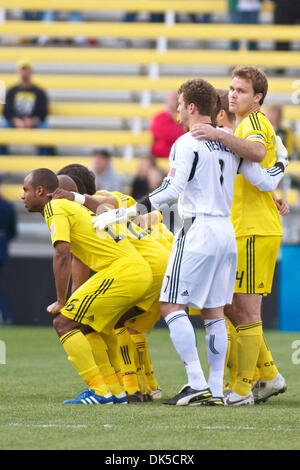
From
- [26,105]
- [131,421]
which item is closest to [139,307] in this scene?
[131,421]

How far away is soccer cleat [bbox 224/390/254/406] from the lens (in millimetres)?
5227

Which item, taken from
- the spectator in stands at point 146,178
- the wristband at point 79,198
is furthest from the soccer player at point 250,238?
the spectator in stands at point 146,178

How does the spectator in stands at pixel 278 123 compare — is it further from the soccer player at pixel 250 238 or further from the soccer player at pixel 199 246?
the soccer player at pixel 199 246

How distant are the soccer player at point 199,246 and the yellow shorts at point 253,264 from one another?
26 cm

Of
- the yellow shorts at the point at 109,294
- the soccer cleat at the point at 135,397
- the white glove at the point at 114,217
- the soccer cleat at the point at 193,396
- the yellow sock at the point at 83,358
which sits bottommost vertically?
the soccer cleat at the point at 135,397

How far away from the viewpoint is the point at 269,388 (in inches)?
219

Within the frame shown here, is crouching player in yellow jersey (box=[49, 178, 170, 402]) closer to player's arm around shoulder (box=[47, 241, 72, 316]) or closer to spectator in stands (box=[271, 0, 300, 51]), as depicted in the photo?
player's arm around shoulder (box=[47, 241, 72, 316])

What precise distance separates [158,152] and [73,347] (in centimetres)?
673

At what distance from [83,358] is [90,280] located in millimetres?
473

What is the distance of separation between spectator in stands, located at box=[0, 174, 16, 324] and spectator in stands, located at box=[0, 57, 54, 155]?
1660 mm

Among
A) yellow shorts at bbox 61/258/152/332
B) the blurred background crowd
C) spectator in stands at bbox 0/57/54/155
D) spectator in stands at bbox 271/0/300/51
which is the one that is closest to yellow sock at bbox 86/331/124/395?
yellow shorts at bbox 61/258/152/332

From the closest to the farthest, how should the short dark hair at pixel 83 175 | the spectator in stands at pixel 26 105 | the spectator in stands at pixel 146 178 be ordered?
the short dark hair at pixel 83 175 → the spectator in stands at pixel 146 178 → the spectator in stands at pixel 26 105

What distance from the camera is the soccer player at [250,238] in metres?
5.31
